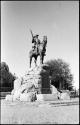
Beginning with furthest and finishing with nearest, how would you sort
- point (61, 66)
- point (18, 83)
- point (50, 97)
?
point (61, 66) < point (18, 83) < point (50, 97)

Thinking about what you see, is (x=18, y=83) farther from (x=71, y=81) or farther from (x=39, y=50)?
(x=71, y=81)

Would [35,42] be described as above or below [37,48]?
above

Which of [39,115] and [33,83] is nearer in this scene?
[39,115]

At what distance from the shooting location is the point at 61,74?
Answer: 60.3 meters

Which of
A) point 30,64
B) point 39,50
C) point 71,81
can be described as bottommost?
point 71,81

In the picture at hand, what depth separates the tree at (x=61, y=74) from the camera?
6003 centimetres

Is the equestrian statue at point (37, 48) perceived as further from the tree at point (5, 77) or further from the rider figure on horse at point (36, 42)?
the tree at point (5, 77)

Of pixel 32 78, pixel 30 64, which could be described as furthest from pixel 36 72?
pixel 30 64

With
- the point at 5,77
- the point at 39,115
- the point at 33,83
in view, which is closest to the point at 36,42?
the point at 33,83

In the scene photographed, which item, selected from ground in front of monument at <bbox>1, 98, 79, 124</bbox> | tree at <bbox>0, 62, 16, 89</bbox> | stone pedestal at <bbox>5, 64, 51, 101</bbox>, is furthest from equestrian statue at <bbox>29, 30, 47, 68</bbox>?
tree at <bbox>0, 62, 16, 89</bbox>

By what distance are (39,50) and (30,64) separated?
2.33 metres

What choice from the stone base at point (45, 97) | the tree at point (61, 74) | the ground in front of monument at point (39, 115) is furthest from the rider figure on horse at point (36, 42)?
the tree at point (61, 74)

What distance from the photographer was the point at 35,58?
27000 millimetres

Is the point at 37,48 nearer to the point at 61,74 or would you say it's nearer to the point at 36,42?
the point at 36,42
